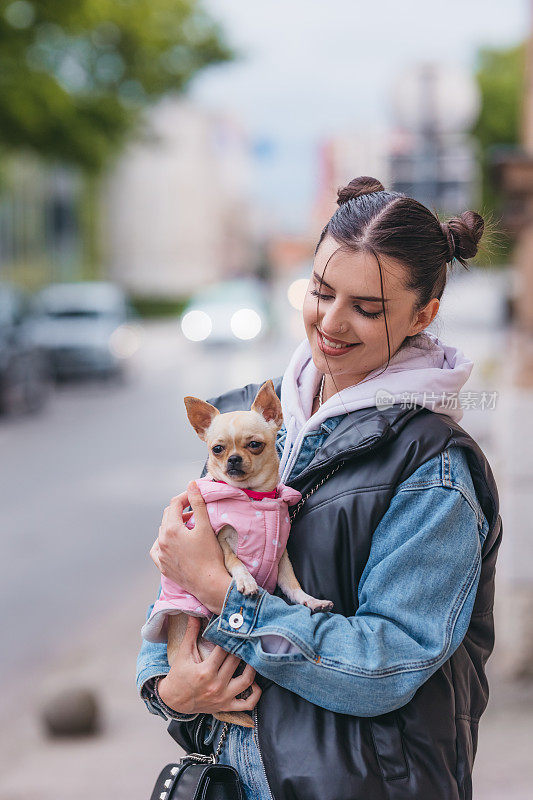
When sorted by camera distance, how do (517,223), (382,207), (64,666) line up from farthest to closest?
1. (517,223)
2. (64,666)
3. (382,207)

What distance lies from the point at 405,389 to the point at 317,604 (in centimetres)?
46

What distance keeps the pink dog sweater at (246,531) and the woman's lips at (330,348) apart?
0.29 m

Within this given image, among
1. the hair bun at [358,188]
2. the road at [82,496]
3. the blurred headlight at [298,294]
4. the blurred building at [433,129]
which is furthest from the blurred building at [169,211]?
the hair bun at [358,188]

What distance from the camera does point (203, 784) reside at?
1.91 meters

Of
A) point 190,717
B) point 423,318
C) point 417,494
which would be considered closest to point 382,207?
point 423,318

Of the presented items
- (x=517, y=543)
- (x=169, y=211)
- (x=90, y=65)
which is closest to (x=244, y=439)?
(x=517, y=543)

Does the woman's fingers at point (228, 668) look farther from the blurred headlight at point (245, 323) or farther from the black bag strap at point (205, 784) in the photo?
the blurred headlight at point (245, 323)

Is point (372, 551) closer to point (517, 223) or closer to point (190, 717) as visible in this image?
point (190, 717)

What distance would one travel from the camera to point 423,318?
197 centimetres

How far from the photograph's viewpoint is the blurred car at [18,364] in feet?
49.6

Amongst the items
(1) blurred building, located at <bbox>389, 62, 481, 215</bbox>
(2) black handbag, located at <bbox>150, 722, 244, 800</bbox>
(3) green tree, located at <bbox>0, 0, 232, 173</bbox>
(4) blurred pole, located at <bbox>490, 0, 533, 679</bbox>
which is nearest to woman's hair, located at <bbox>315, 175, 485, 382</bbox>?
(2) black handbag, located at <bbox>150, 722, 244, 800</bbox>

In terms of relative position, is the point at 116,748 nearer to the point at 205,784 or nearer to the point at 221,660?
the point at 205,784

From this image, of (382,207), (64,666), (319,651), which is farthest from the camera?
(64,666)

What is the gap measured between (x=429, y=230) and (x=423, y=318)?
182mm
